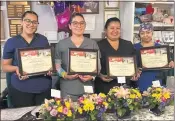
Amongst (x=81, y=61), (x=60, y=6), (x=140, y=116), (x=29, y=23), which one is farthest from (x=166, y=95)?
(x=60, y=6)

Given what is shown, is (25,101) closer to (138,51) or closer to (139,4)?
(138,51)

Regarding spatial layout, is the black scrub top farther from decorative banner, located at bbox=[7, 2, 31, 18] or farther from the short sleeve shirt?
decorative banner, located at bbox=[7, 2, 31, 18]

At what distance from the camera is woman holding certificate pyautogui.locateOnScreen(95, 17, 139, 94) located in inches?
82.4

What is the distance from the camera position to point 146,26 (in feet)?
7.11

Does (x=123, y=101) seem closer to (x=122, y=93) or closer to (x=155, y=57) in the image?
(x=122, y=93)

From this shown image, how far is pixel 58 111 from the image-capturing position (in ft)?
4.79

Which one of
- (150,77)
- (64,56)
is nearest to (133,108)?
(150,77)

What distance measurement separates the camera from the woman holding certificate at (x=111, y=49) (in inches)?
82.4

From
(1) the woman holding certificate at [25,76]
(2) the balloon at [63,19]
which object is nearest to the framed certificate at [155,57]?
(1) the woman holding certificate at [25,76]

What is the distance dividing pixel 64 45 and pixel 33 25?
1.00ft

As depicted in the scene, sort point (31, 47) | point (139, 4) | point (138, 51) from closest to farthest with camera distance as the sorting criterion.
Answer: point (31, 47) → point (138, 51) → point (139, 4)

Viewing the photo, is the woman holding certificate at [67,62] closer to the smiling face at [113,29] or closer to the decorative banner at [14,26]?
the smiling face at [113,29]

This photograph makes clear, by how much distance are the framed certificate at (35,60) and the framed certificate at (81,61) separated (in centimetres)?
16

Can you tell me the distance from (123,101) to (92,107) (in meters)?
→ 0.24
